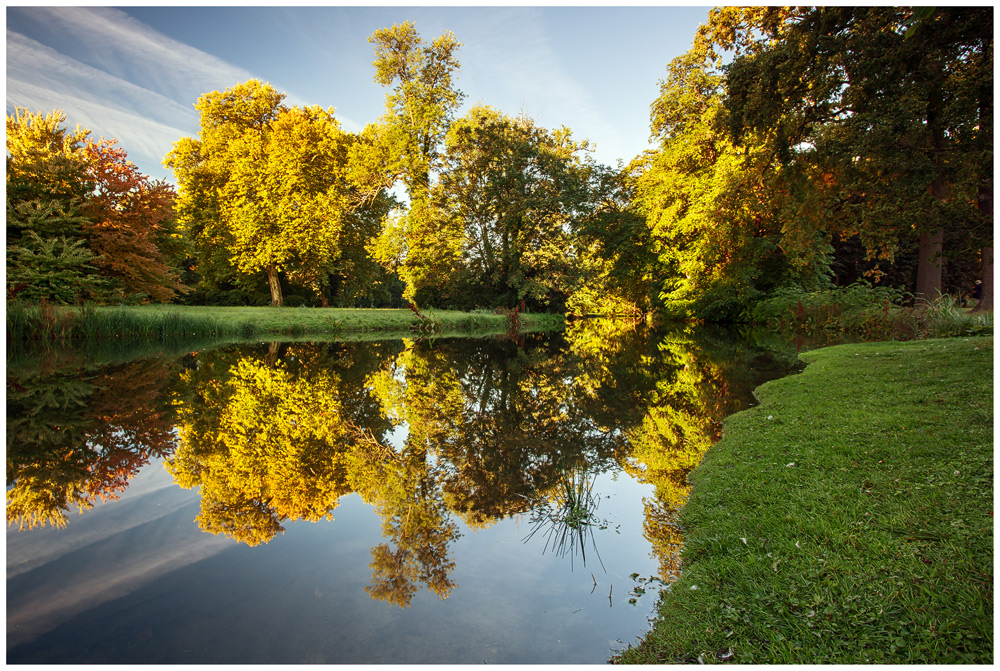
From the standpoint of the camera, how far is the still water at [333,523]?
2.13m

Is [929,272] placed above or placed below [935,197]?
below

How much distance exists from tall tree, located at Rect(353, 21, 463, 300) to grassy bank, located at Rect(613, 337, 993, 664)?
81.7ft

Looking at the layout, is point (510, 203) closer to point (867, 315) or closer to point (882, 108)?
point (867, 315)

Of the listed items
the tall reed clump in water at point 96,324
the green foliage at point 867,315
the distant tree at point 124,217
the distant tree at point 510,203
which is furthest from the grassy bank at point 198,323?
the green foliage at point 867,315

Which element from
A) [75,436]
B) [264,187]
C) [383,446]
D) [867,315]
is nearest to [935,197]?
[867,315]

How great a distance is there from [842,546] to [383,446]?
3.76 m

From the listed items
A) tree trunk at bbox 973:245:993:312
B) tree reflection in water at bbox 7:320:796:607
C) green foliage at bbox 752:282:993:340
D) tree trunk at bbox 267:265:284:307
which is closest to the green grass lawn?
tree trunk at bbox 267:265:284:307

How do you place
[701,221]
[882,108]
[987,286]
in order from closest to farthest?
[882,108] → [987,286] → [701,221]

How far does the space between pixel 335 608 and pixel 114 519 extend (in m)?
2.00

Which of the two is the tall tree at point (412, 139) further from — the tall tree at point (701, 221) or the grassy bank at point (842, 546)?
the grassy bank at point (842, 546)

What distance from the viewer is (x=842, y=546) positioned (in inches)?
95.3

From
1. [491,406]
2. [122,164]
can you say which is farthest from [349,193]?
[491,406]

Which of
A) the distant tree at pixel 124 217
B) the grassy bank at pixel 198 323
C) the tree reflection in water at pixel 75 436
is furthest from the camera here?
the distant tree at pixel 124 217

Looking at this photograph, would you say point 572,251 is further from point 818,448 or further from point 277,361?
point 818,448
